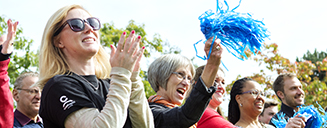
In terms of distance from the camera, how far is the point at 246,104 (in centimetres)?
459

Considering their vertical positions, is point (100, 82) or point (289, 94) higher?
point (100, 82)

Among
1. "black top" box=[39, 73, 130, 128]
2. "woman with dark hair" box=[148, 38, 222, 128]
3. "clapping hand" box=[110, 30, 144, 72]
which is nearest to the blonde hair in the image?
"black top" box=[39, 73, 130, 128]

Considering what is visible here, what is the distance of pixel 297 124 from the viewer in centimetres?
419

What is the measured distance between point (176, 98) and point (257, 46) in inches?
46.5

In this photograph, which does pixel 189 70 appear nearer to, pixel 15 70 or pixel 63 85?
pixel 63 85

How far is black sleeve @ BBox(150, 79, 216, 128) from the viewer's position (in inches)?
97.0

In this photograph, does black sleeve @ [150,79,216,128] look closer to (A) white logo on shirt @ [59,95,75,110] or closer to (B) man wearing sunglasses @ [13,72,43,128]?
(A) white logo on shirt @ [59,95,75,110]

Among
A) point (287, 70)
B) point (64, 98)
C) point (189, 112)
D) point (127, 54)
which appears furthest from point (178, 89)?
point (287, 70)

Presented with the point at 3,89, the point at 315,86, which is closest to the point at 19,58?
the point at 315,86

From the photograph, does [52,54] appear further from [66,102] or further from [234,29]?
[234,29]

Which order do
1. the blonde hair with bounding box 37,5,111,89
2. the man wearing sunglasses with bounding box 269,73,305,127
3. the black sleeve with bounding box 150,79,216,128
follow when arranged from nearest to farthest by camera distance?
1. the black sleeve with bounding box 150,79,216,128
2. the blonde hair with bounding box 37,5,111,89
3. the man wearing sunglasses with bounding box 269,73,305,127

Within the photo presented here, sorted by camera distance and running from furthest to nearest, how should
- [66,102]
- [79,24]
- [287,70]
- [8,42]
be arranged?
1. [287,70]
2. [8,42]
3. [79,24]
4. [66,102]

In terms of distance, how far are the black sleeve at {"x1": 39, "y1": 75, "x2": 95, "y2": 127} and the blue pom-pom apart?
895 mm

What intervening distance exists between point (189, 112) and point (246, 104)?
2.22 metres
